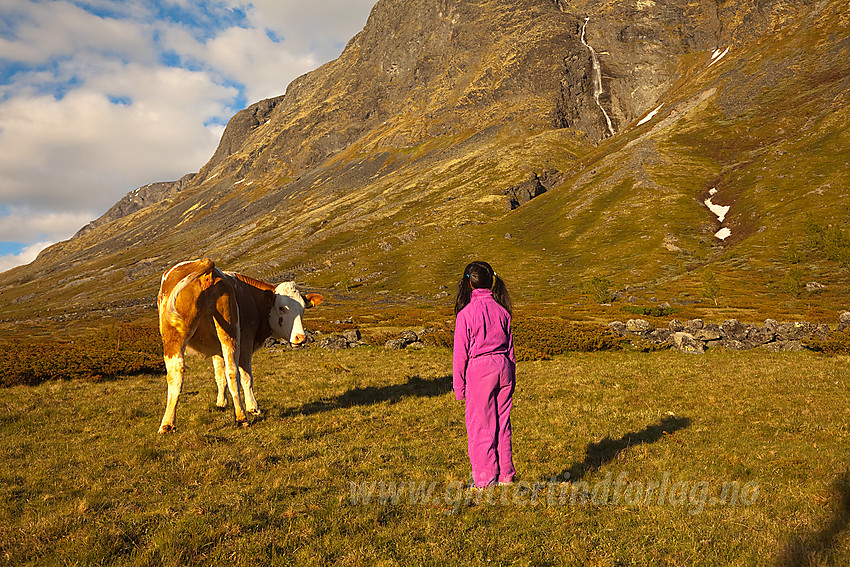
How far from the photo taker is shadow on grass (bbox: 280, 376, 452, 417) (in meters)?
13.8

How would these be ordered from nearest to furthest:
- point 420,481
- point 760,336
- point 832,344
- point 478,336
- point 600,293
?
point 478,336, point 420,481, point 832,344, point 760,336, point 600,293

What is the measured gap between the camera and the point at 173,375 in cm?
1107

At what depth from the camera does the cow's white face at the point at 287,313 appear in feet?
46.6

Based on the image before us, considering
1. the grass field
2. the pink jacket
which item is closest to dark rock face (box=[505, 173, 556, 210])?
the grass field

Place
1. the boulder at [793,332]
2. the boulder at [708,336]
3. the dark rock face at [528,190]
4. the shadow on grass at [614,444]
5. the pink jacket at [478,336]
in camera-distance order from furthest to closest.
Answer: the dark rock face at [528,190], the boulder at [708,336], the boulder at [793,332], the shadow on grass at [614,444], the pink jacket at [478,336]

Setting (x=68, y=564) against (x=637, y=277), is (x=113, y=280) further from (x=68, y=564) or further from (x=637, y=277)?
(x=68, y=564)

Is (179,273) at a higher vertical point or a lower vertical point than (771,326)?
higher

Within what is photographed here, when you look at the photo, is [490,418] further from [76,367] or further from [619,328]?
[619,328]

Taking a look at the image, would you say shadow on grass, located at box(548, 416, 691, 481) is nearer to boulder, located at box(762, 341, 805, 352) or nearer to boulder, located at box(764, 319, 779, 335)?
boulder, located at box(762, 341, 805, 352)

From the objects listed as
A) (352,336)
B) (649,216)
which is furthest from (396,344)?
(649,216)

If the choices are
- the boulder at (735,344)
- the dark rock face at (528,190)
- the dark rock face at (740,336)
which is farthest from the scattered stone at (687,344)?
the dark rock face at (528,190)

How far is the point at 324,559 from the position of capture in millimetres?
5527

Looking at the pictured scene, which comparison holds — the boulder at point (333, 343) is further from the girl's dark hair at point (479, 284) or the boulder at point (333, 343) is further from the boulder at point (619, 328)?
the girl's dark hair at point (479, 284)

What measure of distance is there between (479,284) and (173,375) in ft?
28.1
